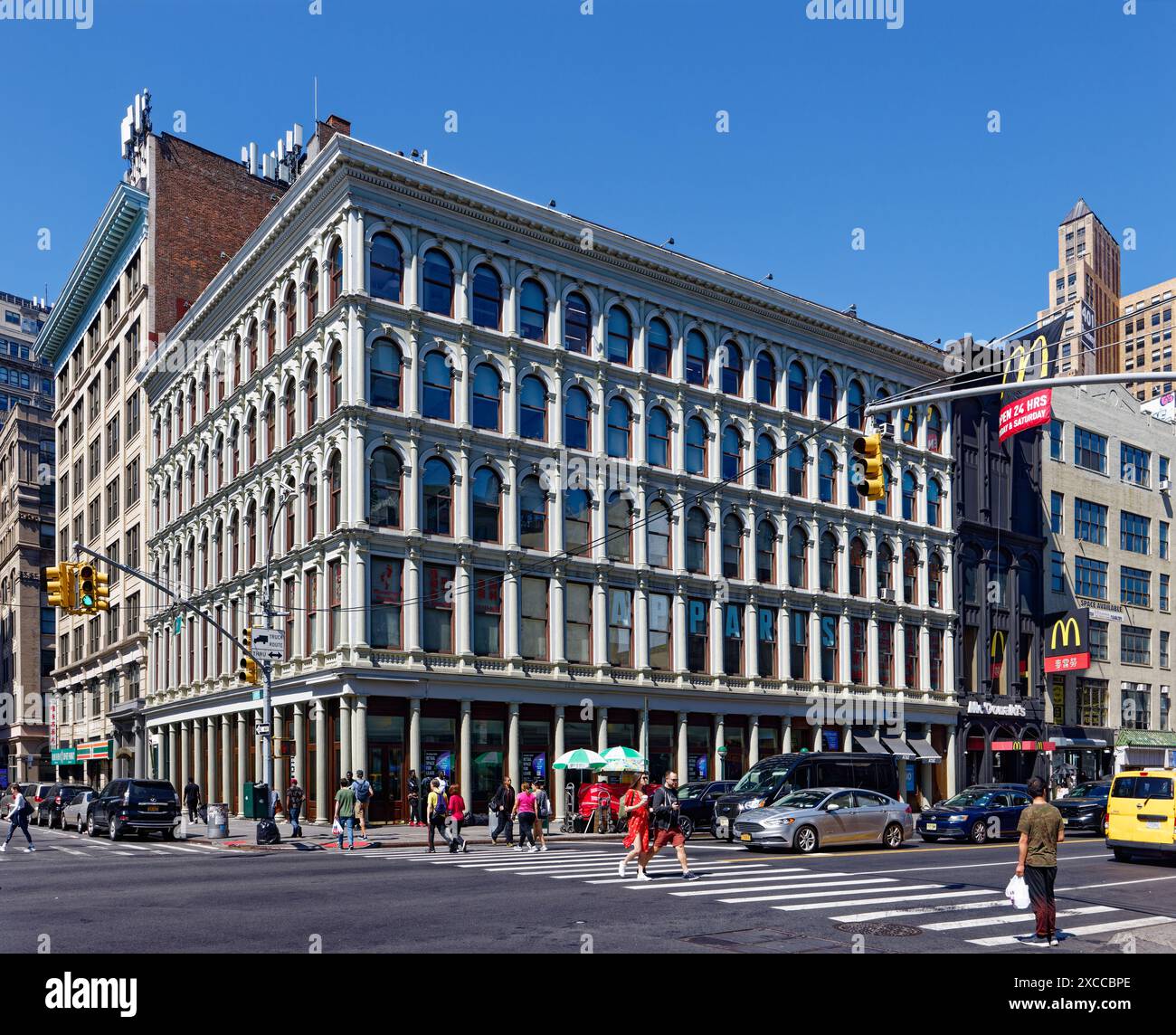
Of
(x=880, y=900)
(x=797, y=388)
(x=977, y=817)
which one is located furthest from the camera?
(x=797, y=388)

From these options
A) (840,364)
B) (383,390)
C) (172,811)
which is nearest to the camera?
(172,811)

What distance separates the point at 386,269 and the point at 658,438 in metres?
13.2

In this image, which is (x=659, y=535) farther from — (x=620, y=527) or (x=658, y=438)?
(x=658, y=438)

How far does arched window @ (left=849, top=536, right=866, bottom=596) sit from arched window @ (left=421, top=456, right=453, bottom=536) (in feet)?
70.8

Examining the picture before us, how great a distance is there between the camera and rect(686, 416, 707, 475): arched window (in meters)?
51.3

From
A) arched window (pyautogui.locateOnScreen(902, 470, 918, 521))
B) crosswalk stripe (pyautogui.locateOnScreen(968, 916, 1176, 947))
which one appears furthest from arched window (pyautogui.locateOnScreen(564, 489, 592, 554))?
crosswalk stripe (pyautogui.locateOnScreen(968, 916, 1176, 947))

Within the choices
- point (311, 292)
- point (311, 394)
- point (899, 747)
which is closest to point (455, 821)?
point (311, 394)

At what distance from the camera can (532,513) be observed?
151 feet

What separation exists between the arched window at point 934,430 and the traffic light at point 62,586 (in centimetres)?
4235

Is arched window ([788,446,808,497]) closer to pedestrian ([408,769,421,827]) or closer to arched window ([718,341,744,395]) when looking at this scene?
arched window ([718,341,744,395])

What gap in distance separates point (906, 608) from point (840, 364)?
39.1 feet
